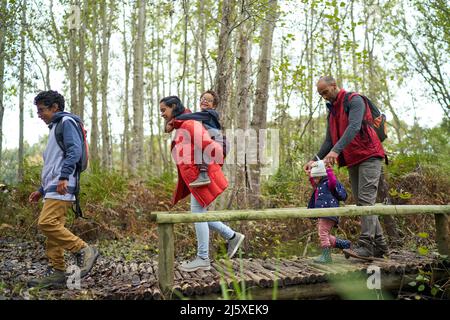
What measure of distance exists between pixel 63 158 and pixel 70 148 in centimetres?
17

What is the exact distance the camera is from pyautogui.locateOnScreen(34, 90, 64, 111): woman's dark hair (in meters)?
4.59

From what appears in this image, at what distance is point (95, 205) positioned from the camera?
8.20 m

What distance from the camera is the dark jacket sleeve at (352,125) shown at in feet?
16.1

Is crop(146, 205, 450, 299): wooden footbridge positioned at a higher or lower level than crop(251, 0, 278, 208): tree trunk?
lower

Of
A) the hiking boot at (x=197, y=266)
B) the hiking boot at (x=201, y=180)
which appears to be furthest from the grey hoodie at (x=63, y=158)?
Result: the hiking boot at (x=197, y=266)

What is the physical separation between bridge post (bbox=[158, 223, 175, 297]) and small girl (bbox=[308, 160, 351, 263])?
186cm

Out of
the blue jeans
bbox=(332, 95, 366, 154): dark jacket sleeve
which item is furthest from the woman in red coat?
bbox=(332, 95, 366, 154): dark jacket sleeve

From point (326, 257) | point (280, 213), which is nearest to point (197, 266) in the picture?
point (280, 213)

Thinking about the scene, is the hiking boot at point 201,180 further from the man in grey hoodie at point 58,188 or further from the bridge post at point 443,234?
the bridge post at point 443,234

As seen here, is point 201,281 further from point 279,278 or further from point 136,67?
point 136,67

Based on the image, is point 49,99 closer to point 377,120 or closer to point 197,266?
point 197,266

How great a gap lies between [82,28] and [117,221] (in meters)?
6.97

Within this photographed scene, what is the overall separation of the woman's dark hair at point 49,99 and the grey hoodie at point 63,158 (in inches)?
6.4

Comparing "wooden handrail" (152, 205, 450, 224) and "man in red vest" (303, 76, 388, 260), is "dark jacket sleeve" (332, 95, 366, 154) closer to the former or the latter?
"man in red vest" (303, 76, 388, 260)
